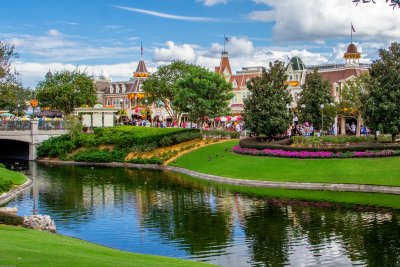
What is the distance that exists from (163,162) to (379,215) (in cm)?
3658

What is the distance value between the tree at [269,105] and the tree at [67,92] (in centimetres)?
5153

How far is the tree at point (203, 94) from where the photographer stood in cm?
7731

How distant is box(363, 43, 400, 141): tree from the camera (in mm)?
52781

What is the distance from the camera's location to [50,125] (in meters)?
82.2

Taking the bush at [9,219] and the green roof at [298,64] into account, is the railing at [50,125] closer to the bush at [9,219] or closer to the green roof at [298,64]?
the green roof at [298,64]

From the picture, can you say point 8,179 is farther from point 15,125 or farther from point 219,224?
point 15,125

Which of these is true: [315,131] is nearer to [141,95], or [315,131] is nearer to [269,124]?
[269,124]

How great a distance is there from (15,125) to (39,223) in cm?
5294

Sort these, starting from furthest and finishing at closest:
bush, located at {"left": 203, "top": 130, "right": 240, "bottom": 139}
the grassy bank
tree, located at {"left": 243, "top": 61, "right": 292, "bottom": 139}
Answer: bush, located at {"left": 203, "top": 130, "right": 240, "bottom": 139} → tree, located at {"left": 243, "top": 61, "right": 292, "bottom": 139} → the grassy bank

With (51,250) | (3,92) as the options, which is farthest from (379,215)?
(3,92)

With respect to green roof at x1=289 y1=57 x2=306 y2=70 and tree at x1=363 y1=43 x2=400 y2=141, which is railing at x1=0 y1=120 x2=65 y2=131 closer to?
green roof at x1=289 y1=57 x2=306 y2=70

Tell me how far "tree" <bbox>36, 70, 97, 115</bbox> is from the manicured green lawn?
165 feet

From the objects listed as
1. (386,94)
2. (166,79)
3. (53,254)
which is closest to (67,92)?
(166,79)

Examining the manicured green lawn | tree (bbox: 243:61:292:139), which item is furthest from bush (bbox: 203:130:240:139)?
the manicured green lawn
